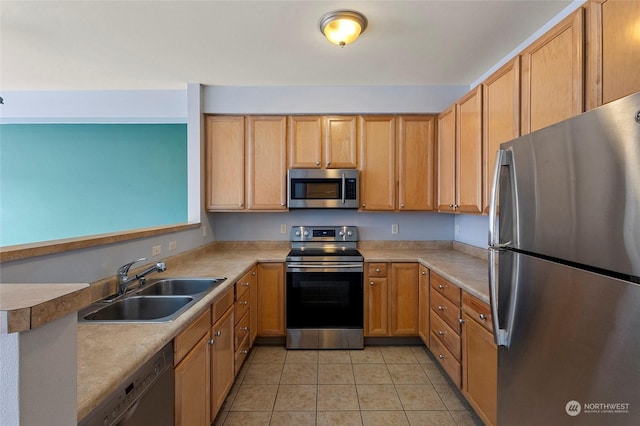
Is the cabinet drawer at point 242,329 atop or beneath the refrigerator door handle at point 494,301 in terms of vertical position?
beneath

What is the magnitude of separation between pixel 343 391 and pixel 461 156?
216 centimetres

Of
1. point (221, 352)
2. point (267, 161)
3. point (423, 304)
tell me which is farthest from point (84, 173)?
point (423, 304)

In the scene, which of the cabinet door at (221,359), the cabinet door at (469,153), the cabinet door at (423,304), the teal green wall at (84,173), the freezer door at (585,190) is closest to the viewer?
the freezer door at (585,190)

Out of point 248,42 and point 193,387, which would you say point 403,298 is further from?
point 248,42

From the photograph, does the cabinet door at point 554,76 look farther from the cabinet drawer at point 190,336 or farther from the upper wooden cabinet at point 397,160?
the cabinet drawer at point 190,336

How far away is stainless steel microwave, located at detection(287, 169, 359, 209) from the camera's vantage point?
2.89 m

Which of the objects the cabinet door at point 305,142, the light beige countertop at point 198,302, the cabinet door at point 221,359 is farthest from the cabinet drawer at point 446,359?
the cabinet door at point 305,142

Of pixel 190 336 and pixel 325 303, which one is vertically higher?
pixel 190 336

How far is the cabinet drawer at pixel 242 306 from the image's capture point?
6.98 ft

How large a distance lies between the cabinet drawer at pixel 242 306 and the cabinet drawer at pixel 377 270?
1182 millimetres

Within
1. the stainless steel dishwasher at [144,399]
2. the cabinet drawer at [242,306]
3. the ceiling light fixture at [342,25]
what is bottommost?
the cabinet drawer at [242,306]

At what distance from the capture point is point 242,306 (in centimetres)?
226

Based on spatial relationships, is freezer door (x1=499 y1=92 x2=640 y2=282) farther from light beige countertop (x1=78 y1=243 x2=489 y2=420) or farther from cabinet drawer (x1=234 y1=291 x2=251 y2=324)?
cabinet drawer (x1=234 y1=291 x2=251 y2=324)

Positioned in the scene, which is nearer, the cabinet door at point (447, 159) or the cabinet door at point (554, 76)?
the cabinet door at point (554, 76)
